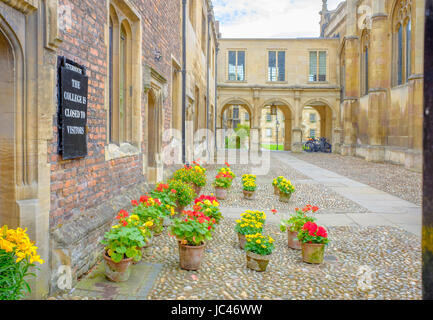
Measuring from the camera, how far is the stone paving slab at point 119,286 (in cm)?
320

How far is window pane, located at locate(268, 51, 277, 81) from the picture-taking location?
30031mm

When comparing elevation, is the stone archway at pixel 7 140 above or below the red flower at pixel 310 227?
above

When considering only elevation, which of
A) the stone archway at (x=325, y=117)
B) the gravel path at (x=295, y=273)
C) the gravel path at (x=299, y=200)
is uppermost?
the stone archway at (x=325, y=117)

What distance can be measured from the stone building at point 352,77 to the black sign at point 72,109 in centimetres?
1514

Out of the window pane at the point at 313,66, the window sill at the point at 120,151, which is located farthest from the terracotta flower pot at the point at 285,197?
the window pane at the point at 313,66

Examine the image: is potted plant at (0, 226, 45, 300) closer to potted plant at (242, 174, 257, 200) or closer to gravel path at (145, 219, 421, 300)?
gravel path at (145, 219, 421, 300)

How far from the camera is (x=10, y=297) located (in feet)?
7.45

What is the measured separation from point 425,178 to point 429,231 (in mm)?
230

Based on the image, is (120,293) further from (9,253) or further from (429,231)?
(429,231)

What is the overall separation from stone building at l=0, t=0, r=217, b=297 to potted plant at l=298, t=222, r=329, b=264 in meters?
2.52

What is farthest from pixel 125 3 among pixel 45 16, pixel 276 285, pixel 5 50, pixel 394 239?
pixel 394 239

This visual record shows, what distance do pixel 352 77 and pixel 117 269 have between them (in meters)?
25.5

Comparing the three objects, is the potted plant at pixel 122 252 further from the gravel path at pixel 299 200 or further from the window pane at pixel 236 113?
the window pane at pixel 236 113

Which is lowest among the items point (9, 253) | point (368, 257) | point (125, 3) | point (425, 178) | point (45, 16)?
point (368, 257)
